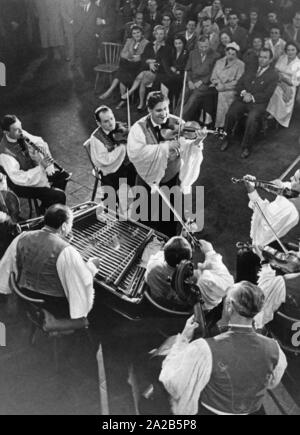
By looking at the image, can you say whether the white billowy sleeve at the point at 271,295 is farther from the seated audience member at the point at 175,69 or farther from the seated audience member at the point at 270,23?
the seated audience member at the point at 270,23

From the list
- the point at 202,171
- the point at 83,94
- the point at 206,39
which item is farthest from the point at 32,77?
the point at 202,171

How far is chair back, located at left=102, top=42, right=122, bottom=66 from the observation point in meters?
8.21

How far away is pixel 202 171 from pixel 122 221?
2.23 meters

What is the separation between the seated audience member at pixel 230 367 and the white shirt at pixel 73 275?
89cm

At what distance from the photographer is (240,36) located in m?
7.83

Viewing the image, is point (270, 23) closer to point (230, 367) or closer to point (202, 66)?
point (202, 66)

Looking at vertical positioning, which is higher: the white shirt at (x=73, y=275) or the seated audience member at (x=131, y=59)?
the seated audience member at (x=131, y=59)

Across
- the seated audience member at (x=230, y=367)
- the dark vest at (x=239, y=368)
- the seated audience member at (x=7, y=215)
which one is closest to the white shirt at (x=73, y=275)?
the seated audience member at (x=7, y=215)

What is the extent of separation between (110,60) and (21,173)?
3.90m

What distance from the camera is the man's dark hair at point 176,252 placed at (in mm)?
3529

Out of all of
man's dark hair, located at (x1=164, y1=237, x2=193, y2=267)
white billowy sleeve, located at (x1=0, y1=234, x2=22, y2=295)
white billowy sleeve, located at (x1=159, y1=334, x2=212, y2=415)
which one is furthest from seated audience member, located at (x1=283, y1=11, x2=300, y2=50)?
white billowy sleeve, located at (x1=159, y1=334, x2=212, y2=415)

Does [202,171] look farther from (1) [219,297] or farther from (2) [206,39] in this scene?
(1) [219,297]

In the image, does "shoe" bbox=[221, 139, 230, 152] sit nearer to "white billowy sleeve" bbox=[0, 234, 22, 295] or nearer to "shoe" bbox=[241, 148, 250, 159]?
"shoe" bbox=[241, 148, 250, 159]

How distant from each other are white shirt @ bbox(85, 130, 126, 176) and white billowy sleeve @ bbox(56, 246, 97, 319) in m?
1.56
